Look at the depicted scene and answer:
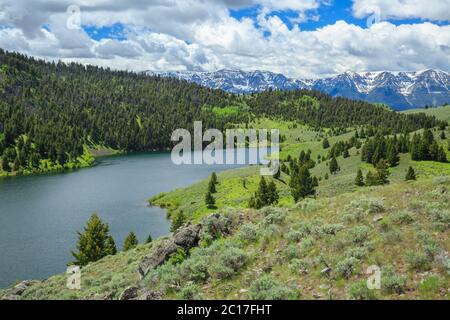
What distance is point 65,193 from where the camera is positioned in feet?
451

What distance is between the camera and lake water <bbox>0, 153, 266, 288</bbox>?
241ft

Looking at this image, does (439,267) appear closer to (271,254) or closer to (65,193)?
(271,254)

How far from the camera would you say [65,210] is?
4422 inches

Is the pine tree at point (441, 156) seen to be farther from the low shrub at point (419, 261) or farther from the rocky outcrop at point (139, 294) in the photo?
the rocky outcrop at point (139, 294)

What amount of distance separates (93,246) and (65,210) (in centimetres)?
5864

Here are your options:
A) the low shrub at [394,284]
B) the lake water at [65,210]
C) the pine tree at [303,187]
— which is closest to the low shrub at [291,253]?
the low shrub at [394,284]

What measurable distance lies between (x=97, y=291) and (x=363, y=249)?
659 inches

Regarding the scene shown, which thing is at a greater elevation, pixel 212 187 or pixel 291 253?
pixel 291 253

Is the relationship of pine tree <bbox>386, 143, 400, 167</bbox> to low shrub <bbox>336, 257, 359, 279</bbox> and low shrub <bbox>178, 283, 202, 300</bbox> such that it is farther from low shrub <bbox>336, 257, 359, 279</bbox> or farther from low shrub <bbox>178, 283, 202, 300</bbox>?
low shrub <bbox>178, 283, 202, 300</bbox>

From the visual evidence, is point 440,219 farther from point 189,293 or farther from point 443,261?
point 189,293

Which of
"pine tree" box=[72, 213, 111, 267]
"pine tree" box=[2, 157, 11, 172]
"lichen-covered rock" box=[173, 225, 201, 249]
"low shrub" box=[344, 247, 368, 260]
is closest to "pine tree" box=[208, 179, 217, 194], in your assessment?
"pine tree" box=[72, 213, 111, 267]

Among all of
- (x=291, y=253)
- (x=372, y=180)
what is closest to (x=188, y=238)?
(x=291, y=253)

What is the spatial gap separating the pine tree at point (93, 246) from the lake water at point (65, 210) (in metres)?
9.97

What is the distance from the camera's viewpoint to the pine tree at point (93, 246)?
58031mm
